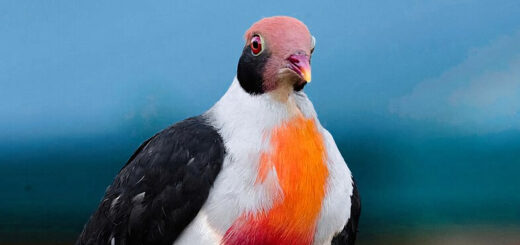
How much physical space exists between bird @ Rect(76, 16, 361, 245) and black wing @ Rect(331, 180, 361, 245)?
6 centimetres

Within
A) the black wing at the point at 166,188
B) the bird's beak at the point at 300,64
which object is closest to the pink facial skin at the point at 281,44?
the bird's beak at the point at 300,64

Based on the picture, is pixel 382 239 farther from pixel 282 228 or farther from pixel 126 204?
pixel 126 204

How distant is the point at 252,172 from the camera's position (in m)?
1.97

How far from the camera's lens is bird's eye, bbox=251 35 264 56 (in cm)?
196

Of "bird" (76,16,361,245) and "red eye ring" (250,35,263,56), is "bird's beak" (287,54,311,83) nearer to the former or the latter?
"bird" (76,16,361,245)

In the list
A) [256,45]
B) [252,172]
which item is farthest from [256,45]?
[252,172]

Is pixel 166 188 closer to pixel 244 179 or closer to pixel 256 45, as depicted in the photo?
pixel 244 179

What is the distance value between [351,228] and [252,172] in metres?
0.47

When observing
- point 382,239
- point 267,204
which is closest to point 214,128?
point 267,204

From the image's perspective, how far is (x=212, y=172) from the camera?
1.98m

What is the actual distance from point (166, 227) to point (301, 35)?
0.75 meters

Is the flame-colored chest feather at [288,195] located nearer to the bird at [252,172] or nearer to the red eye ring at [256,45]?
the bird at [252,172]

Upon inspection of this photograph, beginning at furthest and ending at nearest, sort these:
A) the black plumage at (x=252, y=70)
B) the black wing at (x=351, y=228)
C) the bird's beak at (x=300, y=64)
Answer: the black wing at (x=351, y=228)
the black plumage at (x=252, y=70)
the bird's beak at (x=300, y=64)

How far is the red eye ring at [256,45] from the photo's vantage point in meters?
Answer: 1.96
